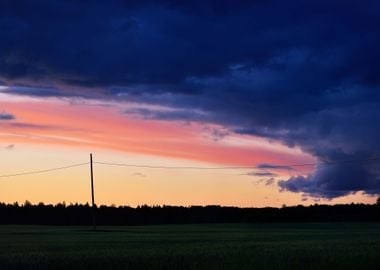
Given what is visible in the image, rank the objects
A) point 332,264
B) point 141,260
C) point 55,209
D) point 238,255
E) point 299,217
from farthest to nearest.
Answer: point 55,209, point 299,217, point 238,255, point 141,260, point 332,264

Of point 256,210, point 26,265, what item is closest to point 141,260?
point 26,265

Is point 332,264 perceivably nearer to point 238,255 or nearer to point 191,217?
point 238,255

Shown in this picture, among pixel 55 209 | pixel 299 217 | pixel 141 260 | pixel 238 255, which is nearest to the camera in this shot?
pixel 141 260

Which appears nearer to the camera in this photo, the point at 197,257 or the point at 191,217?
the point at 197,257

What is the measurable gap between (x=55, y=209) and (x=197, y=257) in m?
138

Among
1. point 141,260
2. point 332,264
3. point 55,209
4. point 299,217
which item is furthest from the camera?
point 55,209

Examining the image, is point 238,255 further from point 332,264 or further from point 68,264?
point 68,264

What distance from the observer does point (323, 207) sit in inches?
6156

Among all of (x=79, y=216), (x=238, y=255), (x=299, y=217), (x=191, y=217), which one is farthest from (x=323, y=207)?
(x=238, y=255)

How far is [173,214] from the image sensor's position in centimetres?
15750

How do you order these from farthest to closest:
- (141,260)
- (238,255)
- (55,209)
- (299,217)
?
(55,209)
(299,217)
(238,255)
(141,260)

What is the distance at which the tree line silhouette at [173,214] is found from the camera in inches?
5824

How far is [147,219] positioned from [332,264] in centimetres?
13087

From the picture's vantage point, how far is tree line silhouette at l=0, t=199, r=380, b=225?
14793 cm
